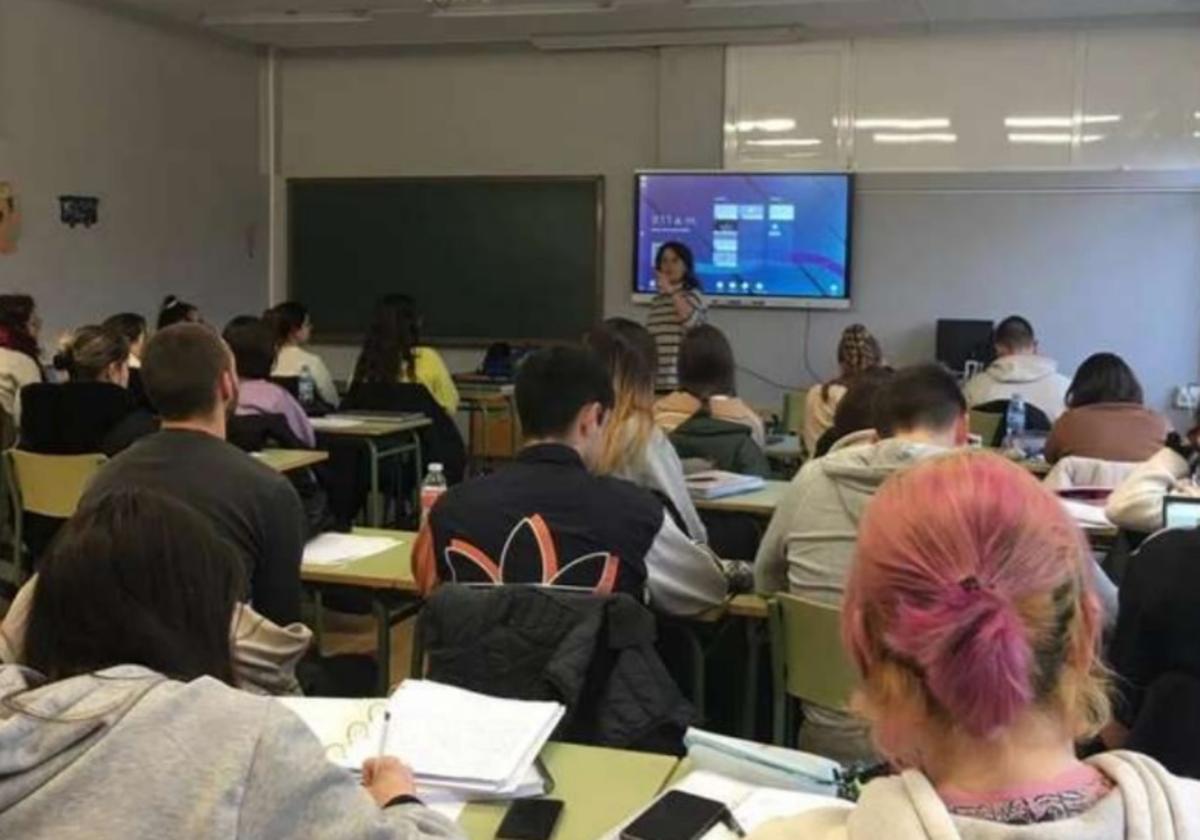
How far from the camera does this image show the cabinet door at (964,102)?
799 centimetres

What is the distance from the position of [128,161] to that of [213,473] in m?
6.25

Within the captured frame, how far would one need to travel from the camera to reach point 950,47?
320 inches

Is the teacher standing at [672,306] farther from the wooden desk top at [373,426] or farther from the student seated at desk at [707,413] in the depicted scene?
the student seated at desk at [707,413]

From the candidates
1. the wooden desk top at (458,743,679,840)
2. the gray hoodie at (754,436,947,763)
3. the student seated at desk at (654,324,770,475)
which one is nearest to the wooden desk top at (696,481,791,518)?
the student seated at desk at (654,324,770,475)

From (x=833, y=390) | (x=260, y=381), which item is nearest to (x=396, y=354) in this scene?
(x=260, y=381)

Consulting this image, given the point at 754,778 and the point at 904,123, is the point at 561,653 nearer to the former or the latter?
the point at 754,778

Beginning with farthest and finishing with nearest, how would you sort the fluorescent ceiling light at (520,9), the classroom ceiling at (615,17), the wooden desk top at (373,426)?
1. the fluorescent ceiling light at (520,9)
2. the classroom ceiling at (615,17)
3. the wooden desk top at (373,426)

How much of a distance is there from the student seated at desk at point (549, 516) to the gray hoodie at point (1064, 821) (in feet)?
4.51

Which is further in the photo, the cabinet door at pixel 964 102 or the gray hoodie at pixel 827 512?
the cabinet door at pixel 964 102

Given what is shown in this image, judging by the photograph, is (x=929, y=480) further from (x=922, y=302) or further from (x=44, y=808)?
(x=922, y=302)

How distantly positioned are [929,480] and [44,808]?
0.84 meters

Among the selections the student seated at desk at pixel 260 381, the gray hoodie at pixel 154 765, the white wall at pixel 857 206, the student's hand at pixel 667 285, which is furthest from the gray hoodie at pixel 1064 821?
the white wall at pixel 857 206

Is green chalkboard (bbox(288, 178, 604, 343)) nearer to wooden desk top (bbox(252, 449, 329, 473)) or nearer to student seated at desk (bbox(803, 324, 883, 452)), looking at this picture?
student seated at desk (bbox(803, 324, 883, 452))

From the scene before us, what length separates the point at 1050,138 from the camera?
8.00 meters
